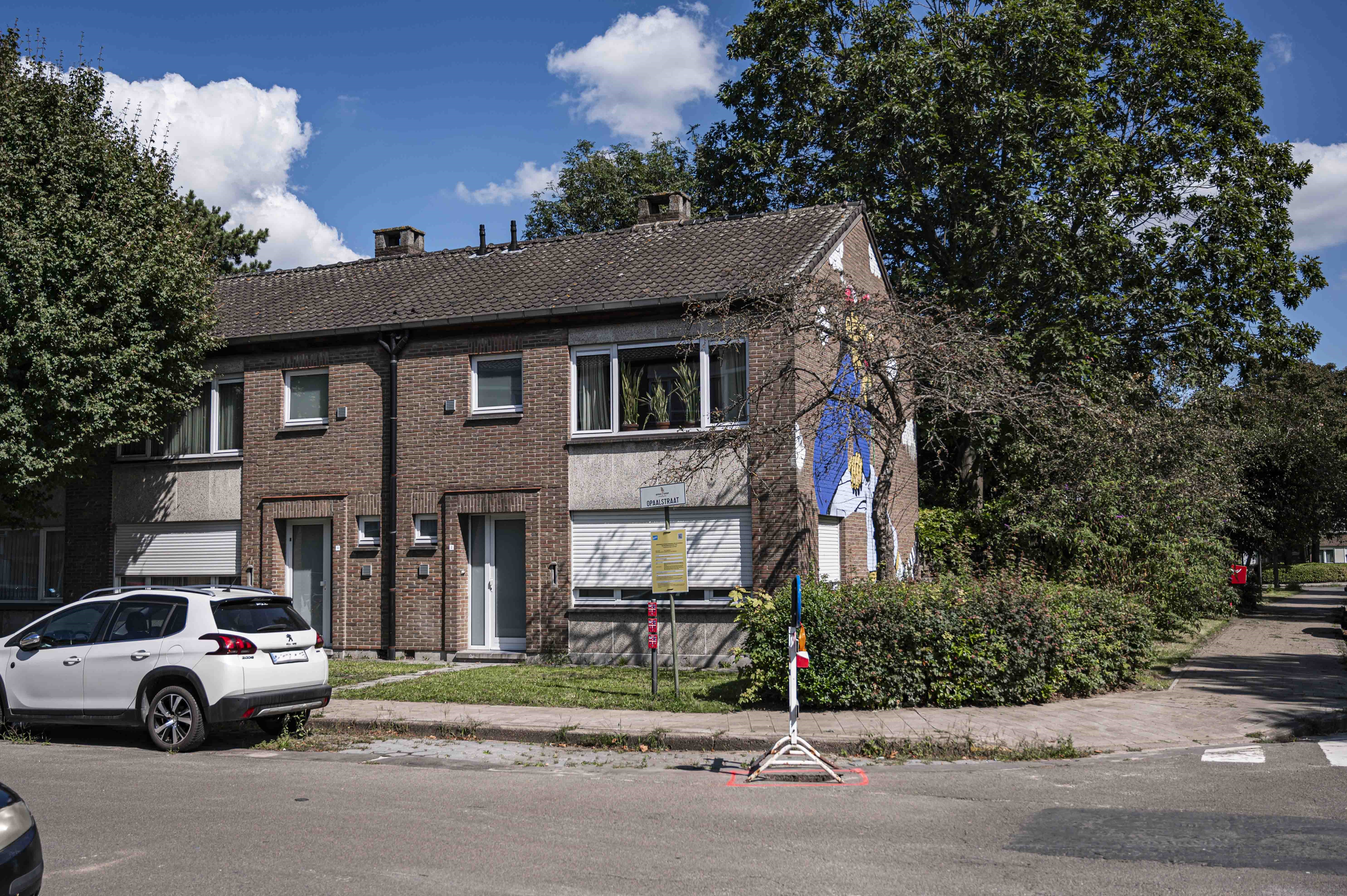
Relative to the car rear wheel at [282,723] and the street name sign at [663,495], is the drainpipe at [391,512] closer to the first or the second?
the street name sign at [663,495]

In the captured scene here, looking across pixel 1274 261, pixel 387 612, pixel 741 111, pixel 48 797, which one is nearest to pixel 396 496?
pixel 387 612

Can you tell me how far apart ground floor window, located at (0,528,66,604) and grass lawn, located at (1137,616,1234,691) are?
61.6 feet

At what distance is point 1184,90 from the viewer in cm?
2552

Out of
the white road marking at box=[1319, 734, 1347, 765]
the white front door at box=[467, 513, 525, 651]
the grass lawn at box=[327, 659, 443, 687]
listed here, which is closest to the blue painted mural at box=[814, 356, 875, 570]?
the white front door at box=[467, 513, 525, 651]

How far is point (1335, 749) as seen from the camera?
31.9 ft

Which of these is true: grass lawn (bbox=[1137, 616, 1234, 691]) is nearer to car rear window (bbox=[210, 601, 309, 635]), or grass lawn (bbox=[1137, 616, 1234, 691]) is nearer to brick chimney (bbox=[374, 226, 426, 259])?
car rear window (bbox=[210, 601, 309, 635])

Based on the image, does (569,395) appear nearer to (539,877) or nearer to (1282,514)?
(539,877)

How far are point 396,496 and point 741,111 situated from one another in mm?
16507

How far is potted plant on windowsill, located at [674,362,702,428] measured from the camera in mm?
16125

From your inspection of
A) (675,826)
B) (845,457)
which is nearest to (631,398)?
(845,457)

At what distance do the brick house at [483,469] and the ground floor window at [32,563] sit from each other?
0.05 m

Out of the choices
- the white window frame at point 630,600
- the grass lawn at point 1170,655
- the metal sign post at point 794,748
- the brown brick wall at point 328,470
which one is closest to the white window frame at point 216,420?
the brown brick wall at point 328,470

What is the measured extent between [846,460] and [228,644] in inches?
424

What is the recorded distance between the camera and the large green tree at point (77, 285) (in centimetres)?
1555
